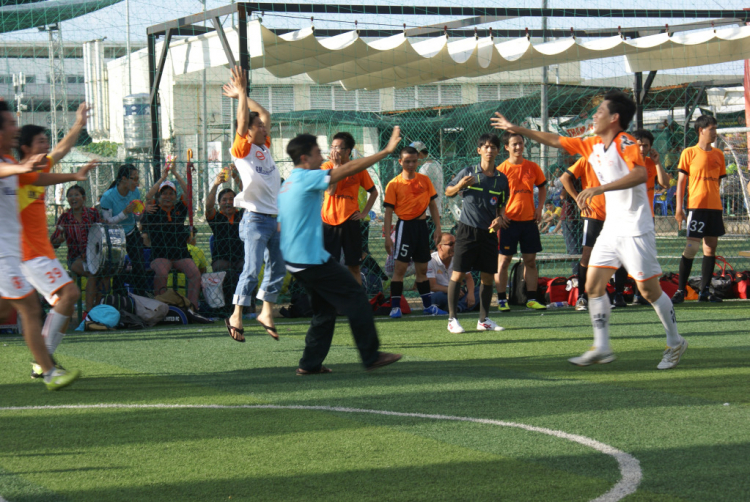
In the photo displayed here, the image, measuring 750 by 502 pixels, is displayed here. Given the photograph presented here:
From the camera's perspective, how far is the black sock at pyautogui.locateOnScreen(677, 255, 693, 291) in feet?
35.9

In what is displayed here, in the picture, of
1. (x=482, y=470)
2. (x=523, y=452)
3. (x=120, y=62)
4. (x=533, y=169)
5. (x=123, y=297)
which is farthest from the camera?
(x=120, y=62)

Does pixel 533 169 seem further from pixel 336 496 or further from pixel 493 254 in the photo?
pixel 336 496

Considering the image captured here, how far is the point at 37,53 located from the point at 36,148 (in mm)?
5812

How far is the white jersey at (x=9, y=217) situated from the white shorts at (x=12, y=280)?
0.05 meters

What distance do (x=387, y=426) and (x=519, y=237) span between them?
6.10 meters

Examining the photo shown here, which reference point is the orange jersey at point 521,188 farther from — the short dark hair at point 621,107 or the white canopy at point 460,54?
the short dark hair at point 621,107

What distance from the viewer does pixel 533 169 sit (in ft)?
34.2

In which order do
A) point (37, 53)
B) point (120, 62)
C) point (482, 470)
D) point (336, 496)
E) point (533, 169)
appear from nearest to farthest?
point (336, 496), point (482, 470), point (533, 169), point (37, 53), point (120, 62)

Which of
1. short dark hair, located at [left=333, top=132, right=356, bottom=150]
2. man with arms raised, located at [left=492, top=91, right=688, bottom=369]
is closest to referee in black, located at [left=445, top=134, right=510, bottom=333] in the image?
short dark hair, located at [left=333, top=132, right=356, bottom=150]

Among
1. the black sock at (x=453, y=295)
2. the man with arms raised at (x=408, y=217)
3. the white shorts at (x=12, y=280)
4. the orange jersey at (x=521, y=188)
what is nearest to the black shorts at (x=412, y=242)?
the man with arms raised at (x=408, y=217)

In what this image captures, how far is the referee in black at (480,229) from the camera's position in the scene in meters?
8.59

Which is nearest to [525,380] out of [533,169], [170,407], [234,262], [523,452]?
[523,452]

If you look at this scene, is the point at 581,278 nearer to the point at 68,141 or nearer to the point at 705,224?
the point at 705,224

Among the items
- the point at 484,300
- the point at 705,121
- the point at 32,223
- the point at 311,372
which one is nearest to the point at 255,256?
the point at 311,372
